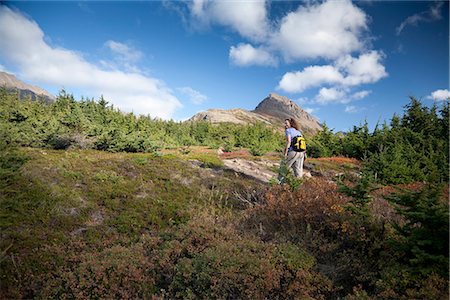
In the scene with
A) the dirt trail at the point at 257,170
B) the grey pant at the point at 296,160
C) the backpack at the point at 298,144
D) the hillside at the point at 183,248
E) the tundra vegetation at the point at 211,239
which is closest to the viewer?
the tundra vegetation at the point at 211,239

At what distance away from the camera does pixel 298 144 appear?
9.42 metres

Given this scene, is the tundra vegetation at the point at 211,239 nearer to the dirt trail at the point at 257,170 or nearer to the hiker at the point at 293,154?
the hiker at the point at 293,154

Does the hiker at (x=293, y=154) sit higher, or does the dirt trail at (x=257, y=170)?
the hiker at (x=293, y=154)

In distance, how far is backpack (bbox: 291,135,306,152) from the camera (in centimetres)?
940

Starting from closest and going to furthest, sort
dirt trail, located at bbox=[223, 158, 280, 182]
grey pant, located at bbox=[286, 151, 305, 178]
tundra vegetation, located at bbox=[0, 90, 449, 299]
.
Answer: tundra vegetation, located at bbox=[0, 90, 449, 299], grey pant, located at bbox=[286, 151, 305, 178], dirt trail, located at bbox=[223, 158, 280, 182]

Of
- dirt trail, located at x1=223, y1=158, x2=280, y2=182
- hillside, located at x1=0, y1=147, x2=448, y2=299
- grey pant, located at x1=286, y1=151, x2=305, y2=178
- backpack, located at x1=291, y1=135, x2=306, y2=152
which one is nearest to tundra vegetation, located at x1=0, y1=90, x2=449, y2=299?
hillside, located at x1=0, y1=147, x2=448, y2=299

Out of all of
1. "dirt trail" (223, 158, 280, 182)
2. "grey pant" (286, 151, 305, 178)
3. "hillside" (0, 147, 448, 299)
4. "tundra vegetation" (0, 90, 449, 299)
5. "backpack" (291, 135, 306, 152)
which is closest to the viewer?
"tundra vegetation" (0, 90, 449, 299)

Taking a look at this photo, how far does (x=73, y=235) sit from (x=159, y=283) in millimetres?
3744

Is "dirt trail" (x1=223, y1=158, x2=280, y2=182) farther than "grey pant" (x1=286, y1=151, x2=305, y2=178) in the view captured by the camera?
Yes

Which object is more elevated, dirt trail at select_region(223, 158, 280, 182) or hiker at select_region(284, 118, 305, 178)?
hiker at select_region(284, 118, 305, 178)

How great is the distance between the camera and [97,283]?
4.66 metres

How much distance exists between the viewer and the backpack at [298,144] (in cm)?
940

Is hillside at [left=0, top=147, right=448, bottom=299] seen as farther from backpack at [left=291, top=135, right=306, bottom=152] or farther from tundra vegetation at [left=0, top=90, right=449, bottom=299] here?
backpack at [left=291, top=135, right=306, bottom=152]

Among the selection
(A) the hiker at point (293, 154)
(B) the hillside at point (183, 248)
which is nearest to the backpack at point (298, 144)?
(A) the hiker at point (293, 154)
